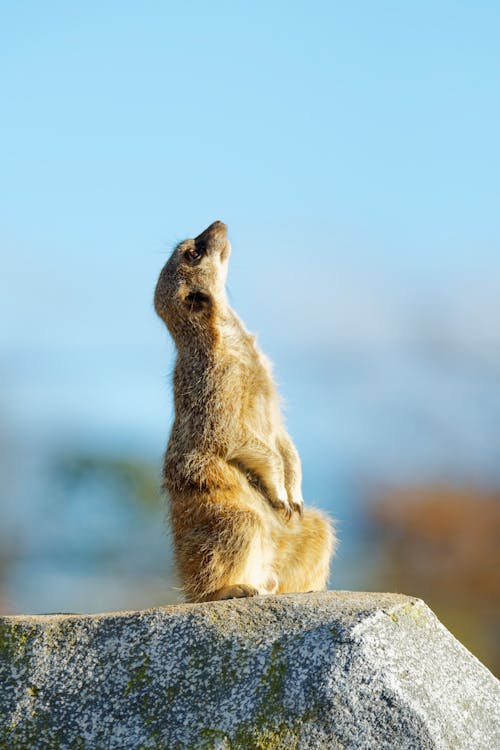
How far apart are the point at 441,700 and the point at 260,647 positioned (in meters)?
0.97

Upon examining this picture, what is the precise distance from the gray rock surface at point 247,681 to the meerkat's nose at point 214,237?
3.57m

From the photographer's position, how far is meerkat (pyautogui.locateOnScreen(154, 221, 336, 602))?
6746 millimetres

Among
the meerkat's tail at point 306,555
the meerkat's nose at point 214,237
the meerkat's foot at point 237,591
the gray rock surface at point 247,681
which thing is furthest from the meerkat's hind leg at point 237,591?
the meerkat's nose at point 214,237

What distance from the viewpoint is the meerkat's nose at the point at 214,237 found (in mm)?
8125

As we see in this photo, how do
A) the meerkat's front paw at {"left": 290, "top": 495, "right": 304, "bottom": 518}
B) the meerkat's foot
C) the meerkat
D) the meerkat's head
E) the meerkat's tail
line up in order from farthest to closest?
the meerkat's head
the meerkat's front paw at {"left": 290, "top": 495, "right": 304, "bottom": 518}
the meerkat's tail
the meerkat
the meerkat's foot

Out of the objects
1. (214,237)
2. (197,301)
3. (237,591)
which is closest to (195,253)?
(214,237)

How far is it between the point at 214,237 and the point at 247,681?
4.26 meters

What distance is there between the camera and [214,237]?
8156mm

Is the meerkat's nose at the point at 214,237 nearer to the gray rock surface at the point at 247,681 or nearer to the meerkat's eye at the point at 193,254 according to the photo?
the meerkat's eye at the point at 193,254

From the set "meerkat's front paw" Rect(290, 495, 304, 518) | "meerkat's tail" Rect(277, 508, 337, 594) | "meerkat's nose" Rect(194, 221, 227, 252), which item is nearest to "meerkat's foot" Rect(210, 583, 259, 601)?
"meerkat's tail" Rect(277, 508, 337, 594)

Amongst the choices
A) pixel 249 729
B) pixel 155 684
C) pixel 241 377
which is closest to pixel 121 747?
pixel 155 684

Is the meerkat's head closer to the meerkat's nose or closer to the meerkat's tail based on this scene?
the meerkat's nose

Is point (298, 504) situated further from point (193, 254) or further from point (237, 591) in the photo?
point (193, 254)

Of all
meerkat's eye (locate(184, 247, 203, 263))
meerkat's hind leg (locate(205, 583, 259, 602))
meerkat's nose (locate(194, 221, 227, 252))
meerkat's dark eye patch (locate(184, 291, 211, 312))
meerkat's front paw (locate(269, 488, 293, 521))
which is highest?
meerkat's nose (locate(194, 221, 227, 252))
